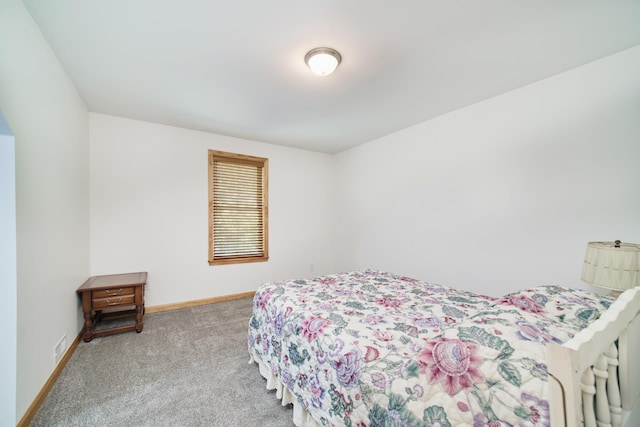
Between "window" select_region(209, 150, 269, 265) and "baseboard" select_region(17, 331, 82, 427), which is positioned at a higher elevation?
"window" select_region(209, 150, 269, 265)

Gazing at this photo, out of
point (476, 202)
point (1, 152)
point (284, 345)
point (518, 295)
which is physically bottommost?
point (284, 345)

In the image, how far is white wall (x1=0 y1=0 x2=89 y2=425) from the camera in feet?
4.87

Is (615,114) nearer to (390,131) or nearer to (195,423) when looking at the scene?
(390,131)

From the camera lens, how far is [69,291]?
92.6 inches

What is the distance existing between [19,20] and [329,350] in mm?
2623

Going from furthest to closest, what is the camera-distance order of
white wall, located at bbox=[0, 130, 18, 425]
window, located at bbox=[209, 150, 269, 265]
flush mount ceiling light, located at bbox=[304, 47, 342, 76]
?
1. window, located at bbox=[209, 150, 269, 265]
2. flush mount ceiling light, located at bbox=[304, 47, 342, 76]
3. white wall, located at bbox=[0, 130, 18, 425]

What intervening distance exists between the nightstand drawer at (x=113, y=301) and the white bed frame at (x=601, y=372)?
3362mm

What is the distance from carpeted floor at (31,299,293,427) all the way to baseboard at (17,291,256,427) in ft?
0.12

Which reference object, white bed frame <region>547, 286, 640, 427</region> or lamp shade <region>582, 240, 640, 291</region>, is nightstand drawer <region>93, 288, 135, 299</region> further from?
lamp shade <region>582, 240, 640, 291</region>

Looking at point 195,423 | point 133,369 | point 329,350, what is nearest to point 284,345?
point 329,350

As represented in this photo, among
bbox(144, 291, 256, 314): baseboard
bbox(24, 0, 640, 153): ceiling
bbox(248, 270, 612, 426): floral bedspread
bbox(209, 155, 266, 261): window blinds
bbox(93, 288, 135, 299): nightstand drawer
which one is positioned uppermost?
bbox(24, 0, 640, 153): ceiling

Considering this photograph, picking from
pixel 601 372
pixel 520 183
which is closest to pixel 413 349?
pixel 601 372

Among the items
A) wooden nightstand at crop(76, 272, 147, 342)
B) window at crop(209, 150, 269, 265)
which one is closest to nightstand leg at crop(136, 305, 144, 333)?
wooden nightstand at crop(76, 272, 147, 342)

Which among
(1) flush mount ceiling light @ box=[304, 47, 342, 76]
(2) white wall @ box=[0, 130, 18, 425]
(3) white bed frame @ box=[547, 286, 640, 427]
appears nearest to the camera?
(3) white bed frame @ box=[547, 286, 640, 427]
